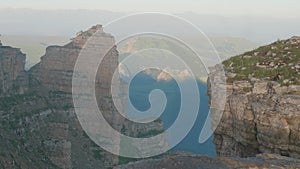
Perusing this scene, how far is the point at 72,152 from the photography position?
103 m

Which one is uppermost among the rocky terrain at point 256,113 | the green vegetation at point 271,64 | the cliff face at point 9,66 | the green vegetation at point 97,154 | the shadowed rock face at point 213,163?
the cliff face at point 9,66

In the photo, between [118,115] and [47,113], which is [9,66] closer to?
[47,113]

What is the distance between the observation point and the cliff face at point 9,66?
109025mm

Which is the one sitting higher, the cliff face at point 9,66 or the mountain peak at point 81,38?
the mountain peak at point 81,38

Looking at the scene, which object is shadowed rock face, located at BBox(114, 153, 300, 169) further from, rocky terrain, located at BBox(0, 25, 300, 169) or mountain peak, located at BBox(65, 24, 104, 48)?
mountain peak, located at BBox(65, 24, 104, 48)

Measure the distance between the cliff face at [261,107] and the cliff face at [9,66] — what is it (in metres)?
83.0

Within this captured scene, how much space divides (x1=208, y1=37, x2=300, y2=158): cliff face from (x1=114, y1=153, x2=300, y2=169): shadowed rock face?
395 cm

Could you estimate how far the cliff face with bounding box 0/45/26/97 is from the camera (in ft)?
358

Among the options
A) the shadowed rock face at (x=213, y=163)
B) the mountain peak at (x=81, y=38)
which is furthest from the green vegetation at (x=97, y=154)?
the shadowed rock face at (x=213, y=163)

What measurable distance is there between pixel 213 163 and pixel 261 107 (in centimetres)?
703

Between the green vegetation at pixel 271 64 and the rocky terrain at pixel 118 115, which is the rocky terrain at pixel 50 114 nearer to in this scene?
the rocky terrain at pixel 118 115

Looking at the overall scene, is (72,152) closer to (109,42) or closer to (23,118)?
(23,118)

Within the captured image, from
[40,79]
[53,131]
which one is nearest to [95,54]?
[40,79]

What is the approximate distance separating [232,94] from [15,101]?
260 feet
